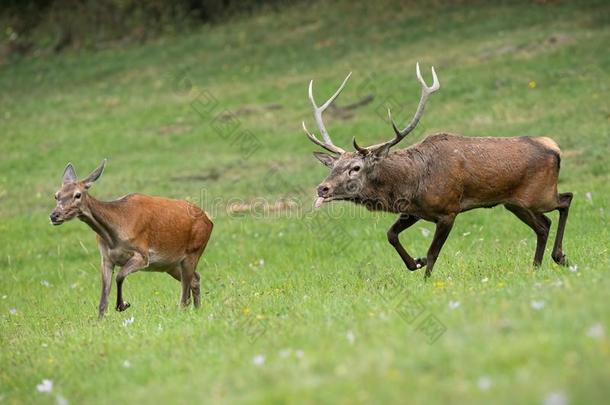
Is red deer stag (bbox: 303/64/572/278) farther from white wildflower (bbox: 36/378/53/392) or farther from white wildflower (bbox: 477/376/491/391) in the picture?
white wildflower (bbox: 477/376/491/391)

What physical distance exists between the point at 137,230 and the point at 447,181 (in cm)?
366

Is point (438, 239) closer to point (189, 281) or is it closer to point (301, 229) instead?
point (189, 281)

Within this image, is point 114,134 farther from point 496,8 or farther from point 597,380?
point 597,380

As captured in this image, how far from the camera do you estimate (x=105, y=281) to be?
1105cm

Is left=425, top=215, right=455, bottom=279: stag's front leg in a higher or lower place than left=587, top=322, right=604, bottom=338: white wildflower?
lower

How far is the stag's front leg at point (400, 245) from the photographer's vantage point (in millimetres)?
11172

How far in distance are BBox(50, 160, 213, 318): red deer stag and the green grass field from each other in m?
0.46

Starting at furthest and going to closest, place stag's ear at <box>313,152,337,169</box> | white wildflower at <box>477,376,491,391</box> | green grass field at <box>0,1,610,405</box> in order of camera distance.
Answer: stag's ear at <box>313,152,337,169</box> → green grass field at <box>0,1,610,405</box> → white wildflower at <box>477,376,491,391</box>

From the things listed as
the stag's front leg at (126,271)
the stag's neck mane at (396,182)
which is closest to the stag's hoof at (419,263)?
the stag's neck mane at (396,182)

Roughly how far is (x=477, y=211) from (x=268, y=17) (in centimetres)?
2121

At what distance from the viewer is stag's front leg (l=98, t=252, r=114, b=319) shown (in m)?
10.7

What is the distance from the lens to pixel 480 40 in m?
28.2

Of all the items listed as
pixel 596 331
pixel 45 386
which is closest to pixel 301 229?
pixel 45 386

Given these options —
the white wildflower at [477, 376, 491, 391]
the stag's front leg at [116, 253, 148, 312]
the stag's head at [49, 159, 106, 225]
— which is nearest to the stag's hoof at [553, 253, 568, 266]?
the stag's front leg at [116, 253, 148, 312]
